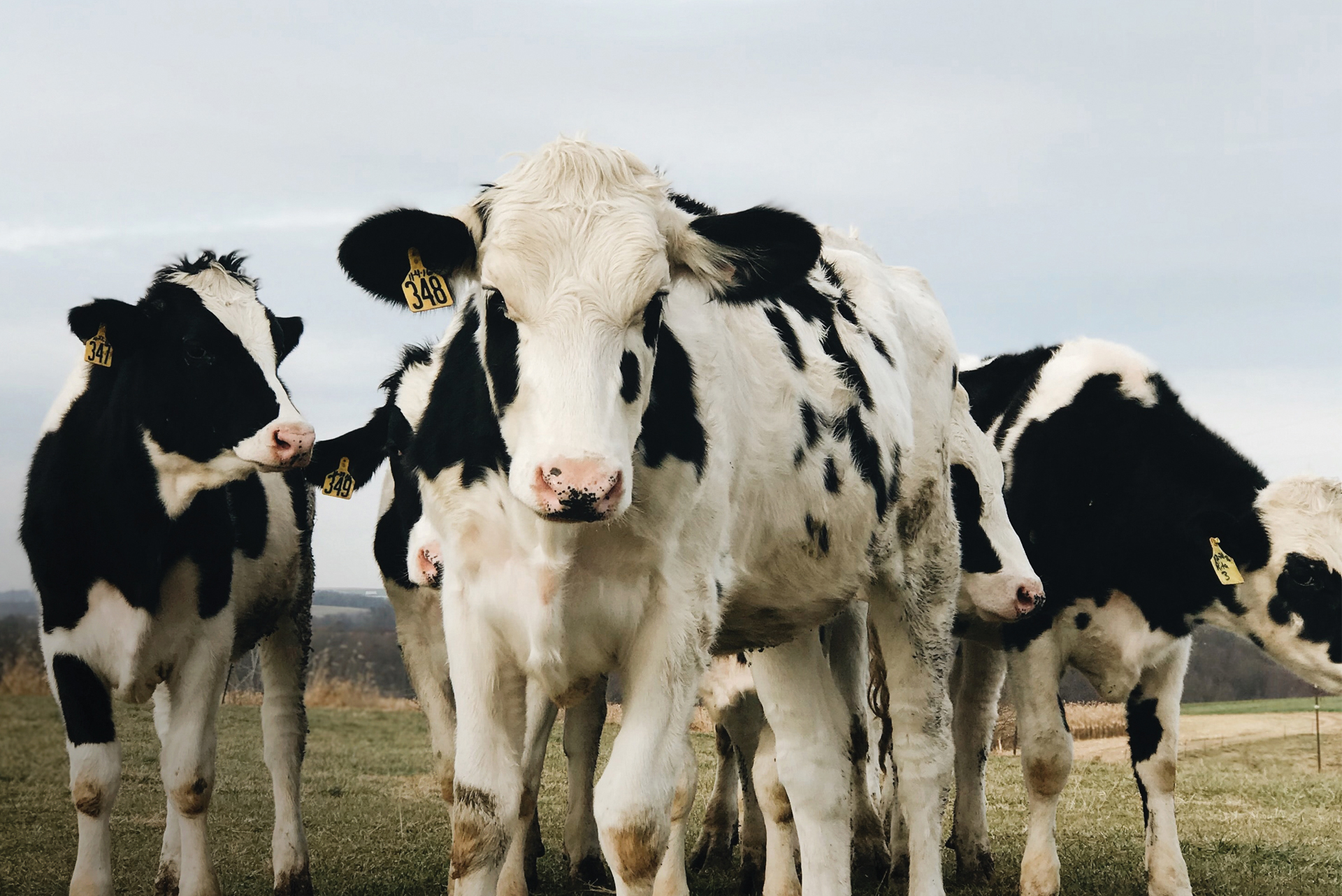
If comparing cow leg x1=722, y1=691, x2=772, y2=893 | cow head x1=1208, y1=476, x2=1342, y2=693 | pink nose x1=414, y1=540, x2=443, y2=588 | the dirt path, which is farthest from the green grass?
pink nose x1=414, y1=540, x2=443, y2=588

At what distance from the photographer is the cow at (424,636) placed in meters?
6.75

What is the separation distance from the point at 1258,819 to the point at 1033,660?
464 centimetres

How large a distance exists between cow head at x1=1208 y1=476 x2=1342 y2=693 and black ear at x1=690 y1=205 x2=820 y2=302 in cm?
474

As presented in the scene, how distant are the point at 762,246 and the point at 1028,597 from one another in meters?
3.42

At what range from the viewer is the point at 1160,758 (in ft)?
24.8

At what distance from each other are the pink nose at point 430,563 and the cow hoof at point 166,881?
2563 mm

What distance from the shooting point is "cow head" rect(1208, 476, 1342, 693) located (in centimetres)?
784

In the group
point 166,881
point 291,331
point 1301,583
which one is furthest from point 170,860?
point 1301,583

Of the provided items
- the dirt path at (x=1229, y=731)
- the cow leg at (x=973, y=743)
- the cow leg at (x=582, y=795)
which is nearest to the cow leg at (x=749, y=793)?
the cow leg at (x=582, y=795)

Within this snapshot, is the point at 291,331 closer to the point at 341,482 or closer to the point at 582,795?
the point at 341,482

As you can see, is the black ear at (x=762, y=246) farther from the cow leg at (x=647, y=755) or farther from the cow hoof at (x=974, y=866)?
the cow hoof at (x=974, y=866)

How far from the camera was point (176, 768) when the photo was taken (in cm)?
643

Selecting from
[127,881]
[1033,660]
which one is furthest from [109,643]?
[1033,660]

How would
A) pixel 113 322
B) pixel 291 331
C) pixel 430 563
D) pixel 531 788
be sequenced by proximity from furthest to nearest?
pixel 291 331, pixel 531 788, pixel 113 322, pixel 430 563
